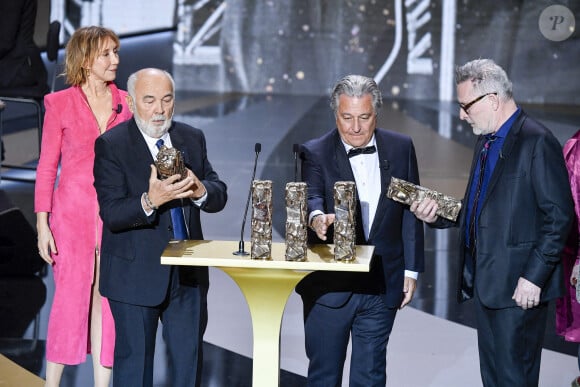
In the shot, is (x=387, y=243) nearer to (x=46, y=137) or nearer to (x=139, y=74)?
(x=139, y=74)

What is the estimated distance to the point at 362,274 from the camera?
3635 millimetres

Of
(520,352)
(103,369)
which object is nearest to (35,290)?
(103,369)

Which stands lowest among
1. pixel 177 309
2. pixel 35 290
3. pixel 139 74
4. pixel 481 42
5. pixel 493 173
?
pixel 35 290

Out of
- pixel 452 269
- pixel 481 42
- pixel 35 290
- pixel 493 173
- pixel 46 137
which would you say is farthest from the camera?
pixel 481 42

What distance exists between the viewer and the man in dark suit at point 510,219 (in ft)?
10.9

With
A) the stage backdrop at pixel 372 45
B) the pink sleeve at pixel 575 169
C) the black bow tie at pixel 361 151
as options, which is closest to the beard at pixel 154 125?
the black bow tie at pixel 361 151

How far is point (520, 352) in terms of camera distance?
344cm

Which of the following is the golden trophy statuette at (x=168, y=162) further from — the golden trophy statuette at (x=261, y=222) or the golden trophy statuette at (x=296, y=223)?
the golden trophy statuette at (x=296, y=223)

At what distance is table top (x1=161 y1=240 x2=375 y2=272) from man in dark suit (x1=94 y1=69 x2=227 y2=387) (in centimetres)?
28

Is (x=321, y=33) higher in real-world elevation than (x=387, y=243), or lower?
higher

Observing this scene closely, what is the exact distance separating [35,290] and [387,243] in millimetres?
3369

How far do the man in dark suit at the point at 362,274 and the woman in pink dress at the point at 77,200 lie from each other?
106 cm

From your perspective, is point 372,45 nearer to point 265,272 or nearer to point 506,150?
point 506,150

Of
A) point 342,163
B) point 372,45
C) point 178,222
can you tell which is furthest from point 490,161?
point 372,45
